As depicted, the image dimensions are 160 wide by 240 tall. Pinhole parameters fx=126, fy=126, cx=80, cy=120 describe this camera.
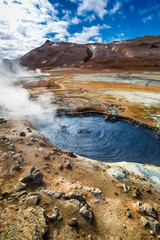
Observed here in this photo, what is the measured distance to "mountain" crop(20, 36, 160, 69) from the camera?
208 ft

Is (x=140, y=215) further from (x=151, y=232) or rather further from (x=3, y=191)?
(x=3, y=191)

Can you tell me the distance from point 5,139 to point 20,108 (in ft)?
22.2

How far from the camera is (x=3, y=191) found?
3.34 metres

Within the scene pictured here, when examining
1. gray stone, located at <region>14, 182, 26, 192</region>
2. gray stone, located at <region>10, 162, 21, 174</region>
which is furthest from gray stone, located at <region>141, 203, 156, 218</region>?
gray stone, located at <region>10, 162, 21, 174</region>

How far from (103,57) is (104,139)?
264 feet

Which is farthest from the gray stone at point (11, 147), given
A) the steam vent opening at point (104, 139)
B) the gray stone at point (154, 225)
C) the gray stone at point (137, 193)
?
the gray stone at point (154, 225)

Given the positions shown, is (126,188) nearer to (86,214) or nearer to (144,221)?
(144,221)

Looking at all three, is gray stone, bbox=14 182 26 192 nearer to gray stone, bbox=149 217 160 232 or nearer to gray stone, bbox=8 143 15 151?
gray stone, bbox=8 143 15 151

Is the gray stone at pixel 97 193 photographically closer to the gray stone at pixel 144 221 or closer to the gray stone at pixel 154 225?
the gray stone at pixel 144 221

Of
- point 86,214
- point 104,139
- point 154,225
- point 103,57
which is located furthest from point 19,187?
point 103,57

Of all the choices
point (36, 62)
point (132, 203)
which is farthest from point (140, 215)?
point (36, 62)

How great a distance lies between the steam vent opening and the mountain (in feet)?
187

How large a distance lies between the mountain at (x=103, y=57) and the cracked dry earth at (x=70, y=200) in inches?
2507

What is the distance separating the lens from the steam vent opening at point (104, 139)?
8.13 metres
